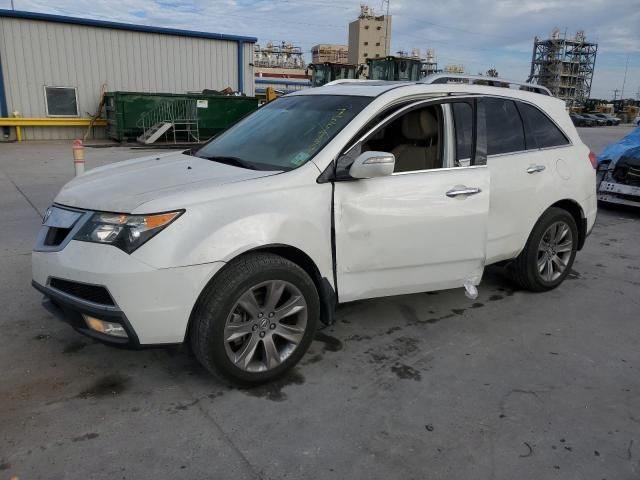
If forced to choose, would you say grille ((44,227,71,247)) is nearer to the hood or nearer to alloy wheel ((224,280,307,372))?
the hood

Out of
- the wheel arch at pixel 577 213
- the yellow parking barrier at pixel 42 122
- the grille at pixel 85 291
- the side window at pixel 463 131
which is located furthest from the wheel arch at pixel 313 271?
the yellow parking barrier at pixel 42 122

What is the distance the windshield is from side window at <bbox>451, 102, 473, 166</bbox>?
0.74 m

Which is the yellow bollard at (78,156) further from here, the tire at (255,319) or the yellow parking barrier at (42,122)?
A: the yellow parking barrier at (42,122)

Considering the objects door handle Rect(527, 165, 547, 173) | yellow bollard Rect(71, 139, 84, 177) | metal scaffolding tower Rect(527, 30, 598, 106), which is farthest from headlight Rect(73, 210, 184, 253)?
metal scaffolding tower Rect(527, 30, 598, 106)

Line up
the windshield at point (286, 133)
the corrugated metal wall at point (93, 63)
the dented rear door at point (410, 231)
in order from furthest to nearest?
the corrugated metal wall at point (93, 63) → the windshield at point (286, 133) → the dented rear door at point (410, 231)

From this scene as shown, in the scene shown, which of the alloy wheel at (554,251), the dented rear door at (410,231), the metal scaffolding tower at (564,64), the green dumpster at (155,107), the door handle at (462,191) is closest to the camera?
the dented rear door at (410,231)

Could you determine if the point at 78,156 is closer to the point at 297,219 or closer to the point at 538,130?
the point at 297,219

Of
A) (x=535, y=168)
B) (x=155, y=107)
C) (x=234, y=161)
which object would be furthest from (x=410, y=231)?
(x=155, y=107)

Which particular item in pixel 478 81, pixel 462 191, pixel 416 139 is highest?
pixel 478 81

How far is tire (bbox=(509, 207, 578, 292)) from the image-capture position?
15.3 feet

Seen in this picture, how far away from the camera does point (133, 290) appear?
275 centimetres

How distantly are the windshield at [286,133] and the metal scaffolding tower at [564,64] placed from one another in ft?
321

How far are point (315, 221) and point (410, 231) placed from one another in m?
0.73

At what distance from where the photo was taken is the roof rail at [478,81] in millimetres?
4227
